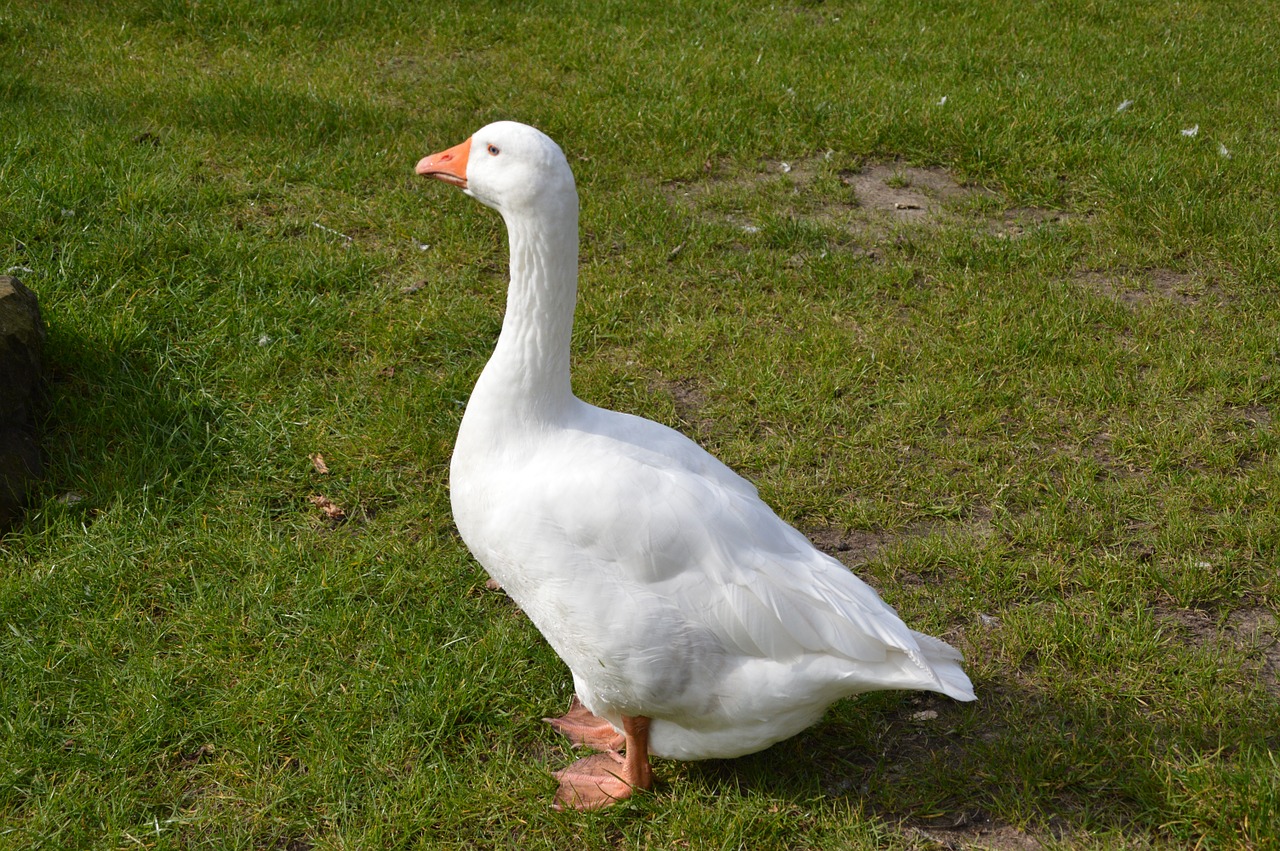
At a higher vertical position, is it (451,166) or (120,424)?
(451,166)

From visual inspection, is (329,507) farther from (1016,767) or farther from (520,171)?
(1016,767)

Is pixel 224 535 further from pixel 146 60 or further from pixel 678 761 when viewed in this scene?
pixel 146 60

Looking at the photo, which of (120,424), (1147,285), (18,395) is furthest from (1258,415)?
(18,395)

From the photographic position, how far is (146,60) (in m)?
6.97

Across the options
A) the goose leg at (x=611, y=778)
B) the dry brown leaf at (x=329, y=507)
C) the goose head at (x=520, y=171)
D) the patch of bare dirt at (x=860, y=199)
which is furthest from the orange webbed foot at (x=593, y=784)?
the patch of bare dirt at (x=860, y=199)

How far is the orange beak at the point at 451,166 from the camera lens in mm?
2762

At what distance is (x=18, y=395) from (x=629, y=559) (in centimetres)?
260

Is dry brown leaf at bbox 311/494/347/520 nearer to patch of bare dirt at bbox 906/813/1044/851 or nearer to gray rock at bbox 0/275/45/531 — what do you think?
gray rock at bbox 0/275/45/531

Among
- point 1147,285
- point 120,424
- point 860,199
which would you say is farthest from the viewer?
point 860,199

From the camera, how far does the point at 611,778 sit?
293 cm

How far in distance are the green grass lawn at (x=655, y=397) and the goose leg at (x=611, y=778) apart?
0.20ft

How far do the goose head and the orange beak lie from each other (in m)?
0.05

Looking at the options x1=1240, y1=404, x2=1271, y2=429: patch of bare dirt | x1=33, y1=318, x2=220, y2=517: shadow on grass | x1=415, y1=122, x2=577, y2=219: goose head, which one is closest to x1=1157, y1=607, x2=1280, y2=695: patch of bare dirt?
x1=1240, y1=404, x2=1271, y2=429: patch of bare dirt

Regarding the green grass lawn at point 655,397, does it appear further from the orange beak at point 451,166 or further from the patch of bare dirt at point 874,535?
the orange beak at point 451,166
